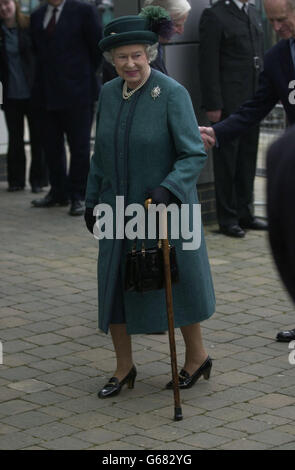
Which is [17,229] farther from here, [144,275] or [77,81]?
[144,275]

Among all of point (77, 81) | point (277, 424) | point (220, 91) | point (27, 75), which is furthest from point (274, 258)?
point (27, 75)

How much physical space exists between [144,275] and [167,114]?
0.78 m

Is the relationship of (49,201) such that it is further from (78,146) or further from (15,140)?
(15,140)

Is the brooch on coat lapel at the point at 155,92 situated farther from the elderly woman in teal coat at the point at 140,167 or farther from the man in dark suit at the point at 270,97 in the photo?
the man in dark suit at the point at 270,97

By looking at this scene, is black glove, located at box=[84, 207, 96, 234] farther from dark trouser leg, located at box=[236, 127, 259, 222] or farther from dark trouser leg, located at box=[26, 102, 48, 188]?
dark trouser leg, located at box=[26, 102, 48, 188]

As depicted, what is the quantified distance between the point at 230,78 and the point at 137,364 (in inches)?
156

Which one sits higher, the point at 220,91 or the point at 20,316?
the point at 220,91

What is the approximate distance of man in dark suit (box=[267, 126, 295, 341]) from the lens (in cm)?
206

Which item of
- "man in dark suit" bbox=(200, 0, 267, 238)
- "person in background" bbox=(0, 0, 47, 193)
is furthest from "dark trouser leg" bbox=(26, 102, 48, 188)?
"man in dark suit" bbox=(200, 0, 267, 238)

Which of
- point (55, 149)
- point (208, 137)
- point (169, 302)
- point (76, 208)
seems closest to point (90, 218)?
point (169, 302)

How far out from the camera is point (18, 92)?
1099cm

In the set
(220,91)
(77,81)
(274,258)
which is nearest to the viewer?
(274,258)

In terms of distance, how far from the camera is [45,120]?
10.3 m
